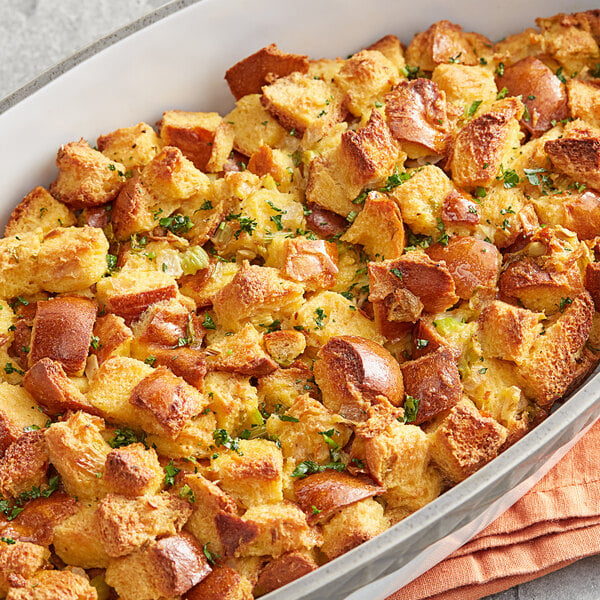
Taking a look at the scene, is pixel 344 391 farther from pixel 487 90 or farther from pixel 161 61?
pixel 161 61

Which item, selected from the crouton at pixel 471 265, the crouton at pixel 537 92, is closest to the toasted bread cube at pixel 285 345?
the crouton at pixel 471 265

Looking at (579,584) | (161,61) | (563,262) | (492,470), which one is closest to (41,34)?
(161,61)

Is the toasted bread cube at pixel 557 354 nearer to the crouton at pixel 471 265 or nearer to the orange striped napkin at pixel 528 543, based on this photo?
the crouton at pixel 471 265

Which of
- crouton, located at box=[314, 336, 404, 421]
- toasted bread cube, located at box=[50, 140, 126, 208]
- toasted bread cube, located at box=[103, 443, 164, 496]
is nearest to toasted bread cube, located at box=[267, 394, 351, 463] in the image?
crouton, located at box=[314, 336, 404, 421]

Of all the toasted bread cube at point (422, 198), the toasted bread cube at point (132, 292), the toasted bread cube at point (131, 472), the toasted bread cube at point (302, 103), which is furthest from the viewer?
the toasted bread cube at point (302, 103)

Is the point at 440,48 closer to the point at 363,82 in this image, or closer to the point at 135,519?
the point at 363,82

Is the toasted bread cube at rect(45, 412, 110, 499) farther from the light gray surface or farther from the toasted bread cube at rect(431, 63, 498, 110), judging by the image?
the light gray surface

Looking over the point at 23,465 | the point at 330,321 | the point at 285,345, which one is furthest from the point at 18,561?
the point at 330,321
